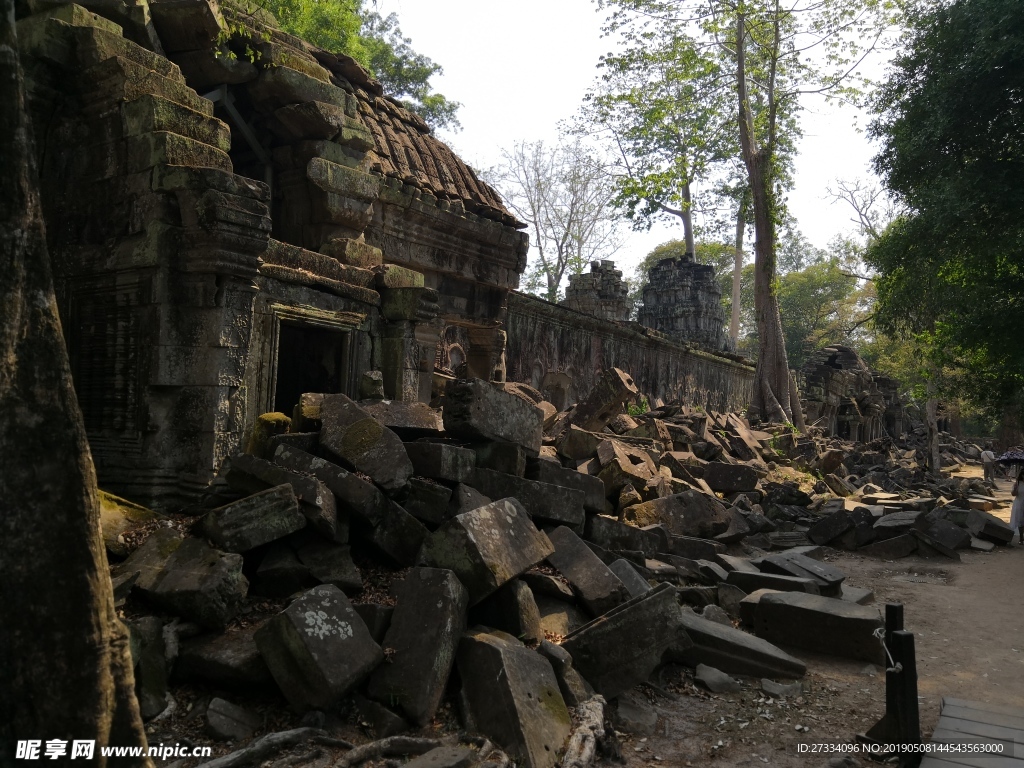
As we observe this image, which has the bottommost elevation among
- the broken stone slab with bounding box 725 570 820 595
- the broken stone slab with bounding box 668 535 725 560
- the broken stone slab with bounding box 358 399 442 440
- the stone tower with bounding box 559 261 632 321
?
the broken stone slab with bounding box 725 570 820 595

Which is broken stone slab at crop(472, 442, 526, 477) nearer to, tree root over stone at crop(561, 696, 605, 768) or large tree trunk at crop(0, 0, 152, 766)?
tree root over stone at crop(561, 696, 605, 768)

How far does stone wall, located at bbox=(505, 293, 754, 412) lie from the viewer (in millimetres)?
14023

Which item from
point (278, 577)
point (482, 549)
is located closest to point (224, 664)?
point (278, 577)

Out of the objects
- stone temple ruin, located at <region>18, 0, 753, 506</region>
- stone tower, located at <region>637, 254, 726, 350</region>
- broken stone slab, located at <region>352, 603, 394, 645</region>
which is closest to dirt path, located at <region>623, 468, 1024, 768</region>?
→ broken stone slab, located at <region>352, 603, 394, 645</region>

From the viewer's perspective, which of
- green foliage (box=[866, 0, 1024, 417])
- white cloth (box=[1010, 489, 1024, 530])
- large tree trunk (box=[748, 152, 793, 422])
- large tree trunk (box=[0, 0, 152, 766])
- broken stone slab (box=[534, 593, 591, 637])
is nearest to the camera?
large tree trunk (box=[0, 0, 152, 766])

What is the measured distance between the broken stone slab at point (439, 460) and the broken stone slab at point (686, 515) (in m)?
2.86

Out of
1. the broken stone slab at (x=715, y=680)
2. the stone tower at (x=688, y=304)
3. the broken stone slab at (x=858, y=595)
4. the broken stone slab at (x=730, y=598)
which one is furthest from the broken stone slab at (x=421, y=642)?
the stone tower at (x=688, y=304)

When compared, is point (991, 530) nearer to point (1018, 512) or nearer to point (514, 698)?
point (1018, 512)

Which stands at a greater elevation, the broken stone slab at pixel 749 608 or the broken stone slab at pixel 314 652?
the broken stone slab at pixel 314 652

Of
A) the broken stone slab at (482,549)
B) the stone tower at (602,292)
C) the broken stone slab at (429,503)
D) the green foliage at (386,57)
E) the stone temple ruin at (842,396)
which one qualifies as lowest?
the broken stone slab at (482,549)

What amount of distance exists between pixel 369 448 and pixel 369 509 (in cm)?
43

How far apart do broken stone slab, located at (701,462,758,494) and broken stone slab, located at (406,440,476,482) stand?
228 inches

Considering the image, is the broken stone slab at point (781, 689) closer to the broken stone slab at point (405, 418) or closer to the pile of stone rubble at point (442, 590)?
the pile of stone rubble at point (442, 590)

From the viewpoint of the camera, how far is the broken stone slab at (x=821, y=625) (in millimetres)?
4717
